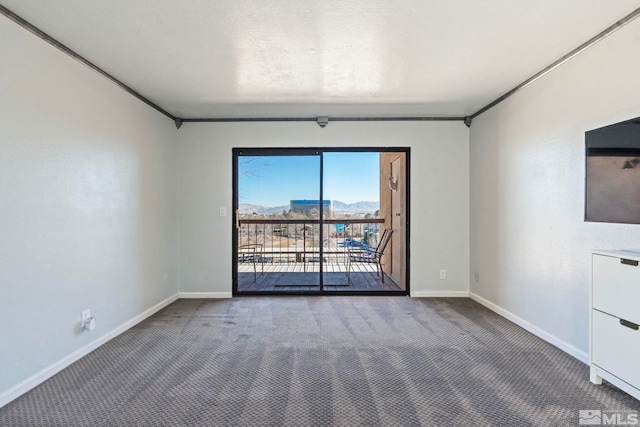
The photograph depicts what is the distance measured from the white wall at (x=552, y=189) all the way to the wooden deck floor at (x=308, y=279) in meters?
1.57

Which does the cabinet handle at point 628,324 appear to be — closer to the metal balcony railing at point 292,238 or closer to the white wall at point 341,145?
the white wall at point 341,145

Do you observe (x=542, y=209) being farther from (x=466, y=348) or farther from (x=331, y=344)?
(x=331, y=344)

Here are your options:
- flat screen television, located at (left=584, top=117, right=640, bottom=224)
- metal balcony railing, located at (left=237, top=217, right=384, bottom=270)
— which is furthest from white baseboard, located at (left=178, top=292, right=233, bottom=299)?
flat screen television, located at (left=584, top=117, right=640, bottom=224)

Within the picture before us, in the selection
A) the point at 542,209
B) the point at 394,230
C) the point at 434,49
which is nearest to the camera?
the point at 434,49

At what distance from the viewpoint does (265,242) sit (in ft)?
17.7

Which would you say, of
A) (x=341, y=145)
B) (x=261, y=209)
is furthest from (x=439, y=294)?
(x=261, y=209)

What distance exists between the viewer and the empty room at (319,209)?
5.84 ft

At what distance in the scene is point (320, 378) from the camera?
201 cm

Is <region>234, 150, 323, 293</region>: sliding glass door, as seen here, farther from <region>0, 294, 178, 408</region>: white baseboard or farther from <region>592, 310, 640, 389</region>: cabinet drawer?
<region>592, 310, 640, 389</region>: cabinet drawer

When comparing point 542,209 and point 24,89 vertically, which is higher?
point 24,89

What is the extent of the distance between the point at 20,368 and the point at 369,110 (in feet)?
12.3

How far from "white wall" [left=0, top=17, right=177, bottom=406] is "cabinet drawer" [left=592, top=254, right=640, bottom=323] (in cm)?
355

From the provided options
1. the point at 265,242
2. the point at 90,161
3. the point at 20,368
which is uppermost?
the point at 90,161

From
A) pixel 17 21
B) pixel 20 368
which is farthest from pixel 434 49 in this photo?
pixel 20 368
